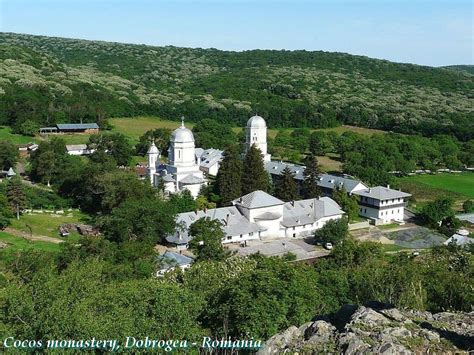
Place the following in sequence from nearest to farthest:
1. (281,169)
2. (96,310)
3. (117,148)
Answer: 1. (96,310)
2. (281,169)
3. (117,148)

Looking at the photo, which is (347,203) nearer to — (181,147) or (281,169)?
(281,169)

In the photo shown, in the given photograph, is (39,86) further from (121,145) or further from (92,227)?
(92,227)

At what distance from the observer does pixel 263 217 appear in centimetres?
3484

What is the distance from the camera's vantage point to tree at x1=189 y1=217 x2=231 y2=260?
26.5 meters

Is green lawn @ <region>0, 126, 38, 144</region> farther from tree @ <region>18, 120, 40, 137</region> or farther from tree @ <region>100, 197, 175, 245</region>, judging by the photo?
tree @ <region>100, 197, 175, 245</region>

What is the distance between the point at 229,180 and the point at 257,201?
4.08 m

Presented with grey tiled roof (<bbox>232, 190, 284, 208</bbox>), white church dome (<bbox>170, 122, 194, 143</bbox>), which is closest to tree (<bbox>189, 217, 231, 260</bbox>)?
grey tiled roof (<bbox>232, 190, 284, 208</bbox>)

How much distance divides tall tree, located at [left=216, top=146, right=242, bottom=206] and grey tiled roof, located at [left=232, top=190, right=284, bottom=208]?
2.21m

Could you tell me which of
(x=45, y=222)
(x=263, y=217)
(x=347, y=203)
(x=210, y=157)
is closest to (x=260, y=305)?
(x=263, y=217)

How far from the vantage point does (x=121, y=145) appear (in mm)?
51438

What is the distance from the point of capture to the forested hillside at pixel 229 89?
73.2 m

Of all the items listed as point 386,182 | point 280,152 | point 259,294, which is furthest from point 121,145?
point 259,294

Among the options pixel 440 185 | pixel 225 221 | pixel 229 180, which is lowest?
pixel 440 185

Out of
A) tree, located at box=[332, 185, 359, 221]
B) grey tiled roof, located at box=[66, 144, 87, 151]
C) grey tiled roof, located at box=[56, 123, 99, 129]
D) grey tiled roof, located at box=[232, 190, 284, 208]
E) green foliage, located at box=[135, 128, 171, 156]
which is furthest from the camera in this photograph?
grey tiled roof, located at box=[56, 123, 99, 129]
